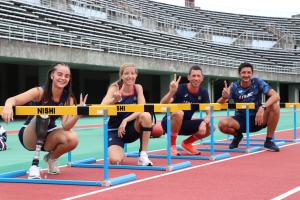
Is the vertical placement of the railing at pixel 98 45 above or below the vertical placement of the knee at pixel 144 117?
above

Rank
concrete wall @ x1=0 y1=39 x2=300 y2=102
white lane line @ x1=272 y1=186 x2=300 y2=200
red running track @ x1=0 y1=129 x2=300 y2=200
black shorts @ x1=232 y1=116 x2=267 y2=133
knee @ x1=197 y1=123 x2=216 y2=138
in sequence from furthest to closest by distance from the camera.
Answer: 1. concrete wall @ x1=0 y1=39 x2=300 y2=102
2. black shorts @ x1=232 y1=116 x2=267 y2=133
3. knee @ x1=197 y1=123 x2=216 y2=138
4. red running track @ x1=0 y1=129 x2=300 y2=200
5. white lane line @ x1=272 y1=186 x2=300 y2=200

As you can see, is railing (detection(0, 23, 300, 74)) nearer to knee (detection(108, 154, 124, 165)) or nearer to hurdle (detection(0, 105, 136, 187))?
knee (detection(108, 154, 124, 165))

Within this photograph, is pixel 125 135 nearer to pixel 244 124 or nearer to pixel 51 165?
pixel 51 165

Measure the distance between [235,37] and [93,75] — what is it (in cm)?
2286

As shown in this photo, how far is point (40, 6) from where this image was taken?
1174 inches

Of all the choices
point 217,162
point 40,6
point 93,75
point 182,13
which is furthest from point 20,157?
point 182,13

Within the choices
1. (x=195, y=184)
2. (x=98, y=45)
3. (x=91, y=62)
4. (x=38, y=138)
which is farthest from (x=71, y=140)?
(x=98, y=45)

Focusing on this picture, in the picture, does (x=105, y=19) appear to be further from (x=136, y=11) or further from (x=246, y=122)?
(x=246, y=122)

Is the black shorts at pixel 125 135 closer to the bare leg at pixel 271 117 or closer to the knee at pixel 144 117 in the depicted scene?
the knee at pixel 144 117

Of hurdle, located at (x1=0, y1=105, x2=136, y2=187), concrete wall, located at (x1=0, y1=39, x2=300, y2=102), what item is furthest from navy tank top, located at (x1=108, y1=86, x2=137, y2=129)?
concrete wall, located at (x1=0, y1=39, x2=300, y2=102)

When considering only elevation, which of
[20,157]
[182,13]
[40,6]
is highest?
[182,13]

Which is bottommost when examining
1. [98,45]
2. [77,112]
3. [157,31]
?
[77,112]

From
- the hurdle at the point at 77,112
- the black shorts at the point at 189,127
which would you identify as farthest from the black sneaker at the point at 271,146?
the hurdle at the point at 77,112

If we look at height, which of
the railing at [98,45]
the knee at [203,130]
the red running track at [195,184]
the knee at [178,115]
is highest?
the railing at [98,45]
